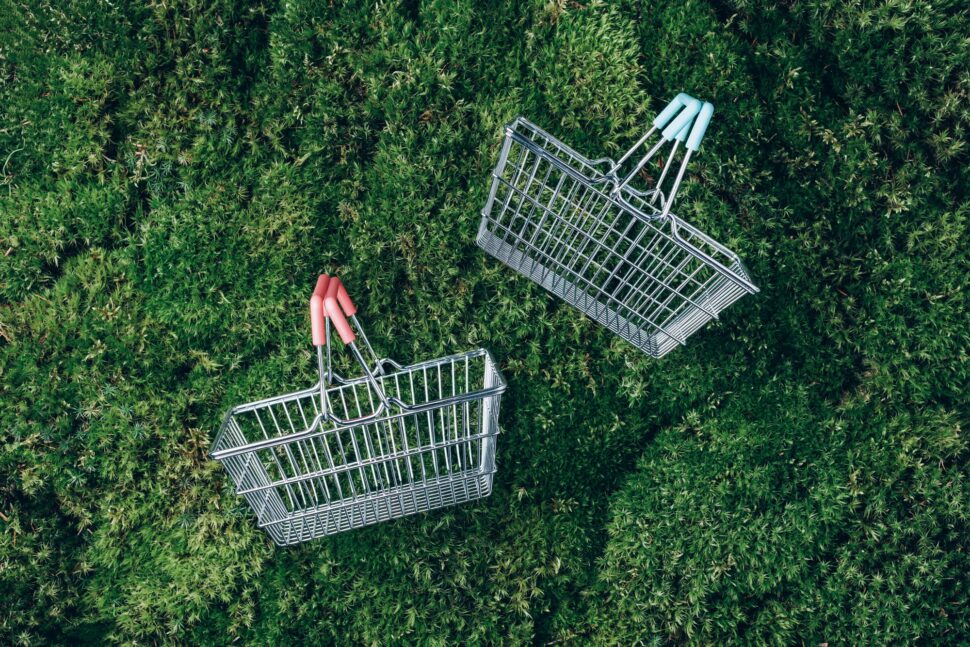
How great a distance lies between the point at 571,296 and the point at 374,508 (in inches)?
Result: 53.5

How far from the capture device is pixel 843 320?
394cm

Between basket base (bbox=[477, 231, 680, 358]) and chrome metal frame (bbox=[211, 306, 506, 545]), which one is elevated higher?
basket base (bbox=[477, 231, 680, 358])

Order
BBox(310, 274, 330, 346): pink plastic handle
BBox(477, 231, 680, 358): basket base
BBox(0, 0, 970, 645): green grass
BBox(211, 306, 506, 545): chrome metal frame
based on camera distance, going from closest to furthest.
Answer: BBox(310, 274, 330, 346): pink plastic handle, BBox(211, 306, 506, 545): chrome metal frame, BBox(477, 231, 680, 358): basket base, BBox(0, 0, 970, 645): green grass

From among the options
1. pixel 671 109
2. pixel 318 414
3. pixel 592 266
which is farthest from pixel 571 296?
pixel 318 414

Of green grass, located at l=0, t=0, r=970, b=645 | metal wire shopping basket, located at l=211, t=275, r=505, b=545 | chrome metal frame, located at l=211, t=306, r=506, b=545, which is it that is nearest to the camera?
metal wire shopping basket, located at l=211, t=275, r=505, b=545

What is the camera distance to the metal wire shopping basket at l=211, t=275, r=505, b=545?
10.4 ft

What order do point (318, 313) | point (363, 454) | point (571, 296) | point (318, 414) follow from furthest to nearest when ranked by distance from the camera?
point (363, 454), point (571, 296), point (318, 414), point (318, 313)

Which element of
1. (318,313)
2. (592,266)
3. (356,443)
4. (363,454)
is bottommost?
(363,454)

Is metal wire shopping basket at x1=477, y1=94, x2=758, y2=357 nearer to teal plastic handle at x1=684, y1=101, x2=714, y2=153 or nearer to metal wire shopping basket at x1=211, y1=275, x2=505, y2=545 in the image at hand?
teal plastic handle at x1=684, y1=101, x2=714, y2=153

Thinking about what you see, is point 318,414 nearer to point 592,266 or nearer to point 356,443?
point 356,443

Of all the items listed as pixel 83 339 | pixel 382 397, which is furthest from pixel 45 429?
pixel 382 397

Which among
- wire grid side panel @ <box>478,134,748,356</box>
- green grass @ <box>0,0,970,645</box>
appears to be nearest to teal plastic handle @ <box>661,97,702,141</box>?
wire grid side panel @ <box>478,134,748,356</box>

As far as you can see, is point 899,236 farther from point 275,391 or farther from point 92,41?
point 92,41

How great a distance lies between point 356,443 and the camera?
3.58 meters
